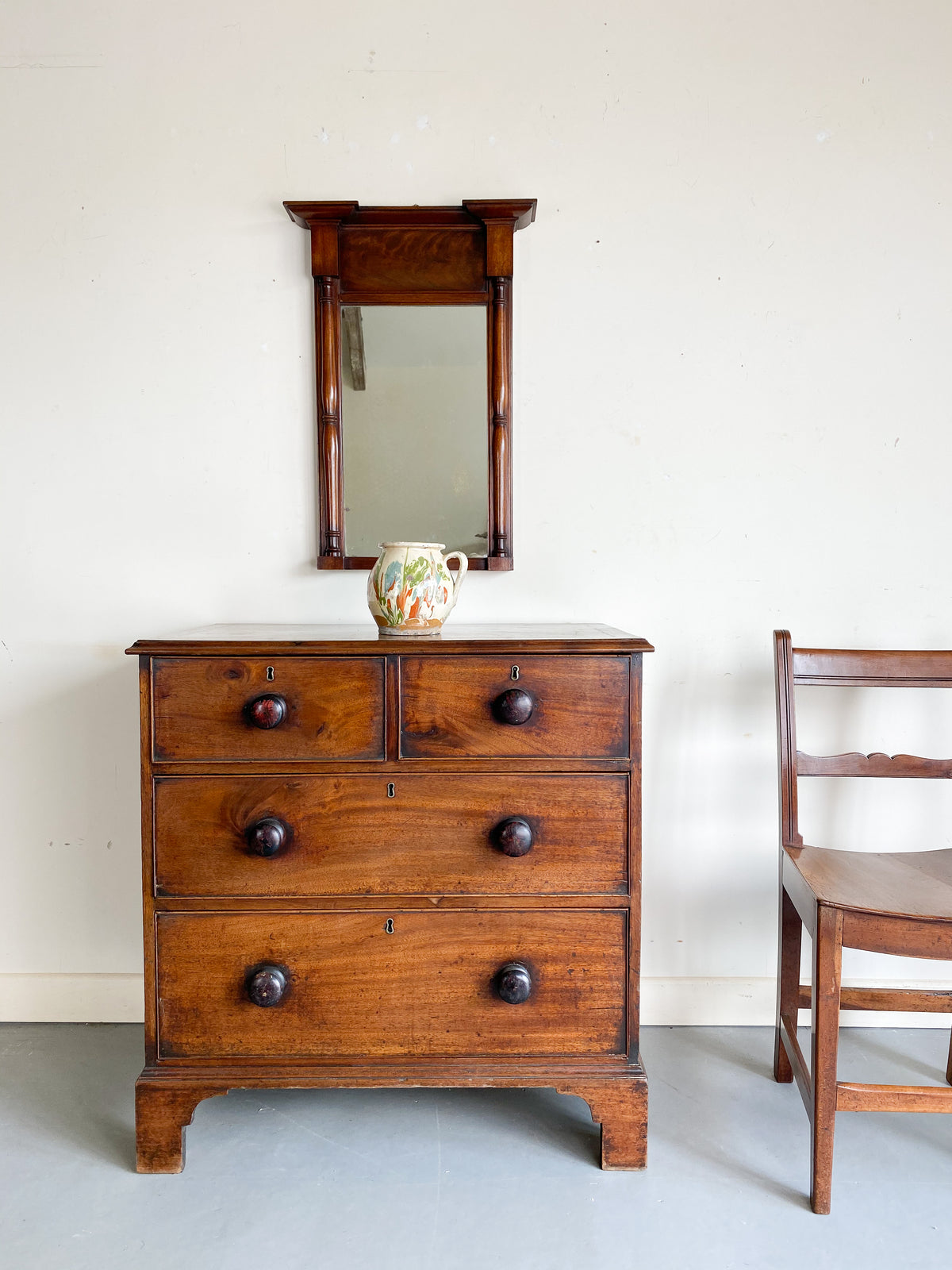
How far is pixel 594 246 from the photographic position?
2041 mm

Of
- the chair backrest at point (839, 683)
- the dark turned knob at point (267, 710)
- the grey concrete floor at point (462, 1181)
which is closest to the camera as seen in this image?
the grey concrete floor at point (462, 1181)

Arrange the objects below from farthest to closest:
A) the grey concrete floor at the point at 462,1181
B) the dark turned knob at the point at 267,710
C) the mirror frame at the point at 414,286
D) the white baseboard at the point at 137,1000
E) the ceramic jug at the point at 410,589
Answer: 1. the white baseboard at the point at 137,1000
2. the mirror frame at the point at 414,286
3. the ceramic jug at the point at 410,589
4. the dark turned knob at the point at 267,710
5. the grey concrete floor at the point at 462,1181

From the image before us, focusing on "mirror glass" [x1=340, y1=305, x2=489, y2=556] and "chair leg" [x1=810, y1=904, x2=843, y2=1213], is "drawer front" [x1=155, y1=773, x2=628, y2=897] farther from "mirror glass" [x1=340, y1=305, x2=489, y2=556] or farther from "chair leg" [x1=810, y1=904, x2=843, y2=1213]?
"mirror glass" [x1=340, y1=305, x2=489, y2=556]

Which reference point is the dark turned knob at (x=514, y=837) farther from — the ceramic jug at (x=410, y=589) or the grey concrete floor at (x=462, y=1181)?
the grey concrete floor at (x=462, y=1181)

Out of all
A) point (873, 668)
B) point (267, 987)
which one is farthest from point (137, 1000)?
point (873, 668)

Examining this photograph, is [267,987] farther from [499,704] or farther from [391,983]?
[499,704]

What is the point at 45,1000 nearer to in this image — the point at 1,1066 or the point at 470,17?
the point at 1,1066

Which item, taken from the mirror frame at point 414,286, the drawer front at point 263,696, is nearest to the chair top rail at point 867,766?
the mirror frame at point 414,286

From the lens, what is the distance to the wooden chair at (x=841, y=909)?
144 cm

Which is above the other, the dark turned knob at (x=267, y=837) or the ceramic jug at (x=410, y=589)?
the ceramic jug at (x=410, y=589)

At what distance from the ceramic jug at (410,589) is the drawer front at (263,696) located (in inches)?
6.0

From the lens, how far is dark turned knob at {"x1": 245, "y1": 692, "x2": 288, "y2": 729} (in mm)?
1503

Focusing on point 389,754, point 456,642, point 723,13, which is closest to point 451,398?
point 456,642

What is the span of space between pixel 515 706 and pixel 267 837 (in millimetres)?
528
